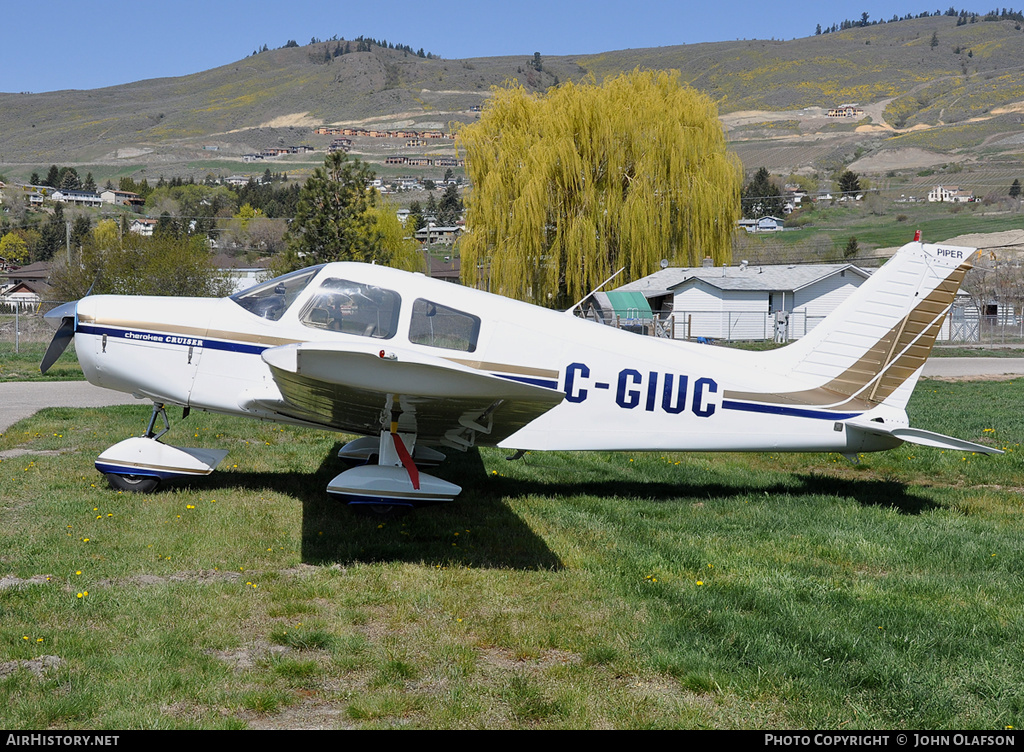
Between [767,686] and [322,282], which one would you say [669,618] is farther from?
[322,282]

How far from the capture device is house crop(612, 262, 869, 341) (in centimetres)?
4400

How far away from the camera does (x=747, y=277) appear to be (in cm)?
4594

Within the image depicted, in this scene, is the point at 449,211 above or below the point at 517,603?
above

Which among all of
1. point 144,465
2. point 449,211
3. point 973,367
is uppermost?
point 449,211

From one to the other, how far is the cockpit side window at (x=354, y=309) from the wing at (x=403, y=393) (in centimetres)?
38

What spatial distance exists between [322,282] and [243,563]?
101 inches

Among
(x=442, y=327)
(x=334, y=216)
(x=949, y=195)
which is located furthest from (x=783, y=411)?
(x=949, y=195)

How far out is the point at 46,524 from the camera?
6750 mm

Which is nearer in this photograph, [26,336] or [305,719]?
[305,719]

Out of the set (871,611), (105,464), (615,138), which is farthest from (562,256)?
(871,611)

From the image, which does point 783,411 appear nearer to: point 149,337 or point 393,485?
point 393,485

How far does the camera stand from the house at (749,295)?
44.0 metres

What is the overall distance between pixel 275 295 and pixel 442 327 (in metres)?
1.63

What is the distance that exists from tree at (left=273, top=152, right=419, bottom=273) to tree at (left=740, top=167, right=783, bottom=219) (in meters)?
86.1
